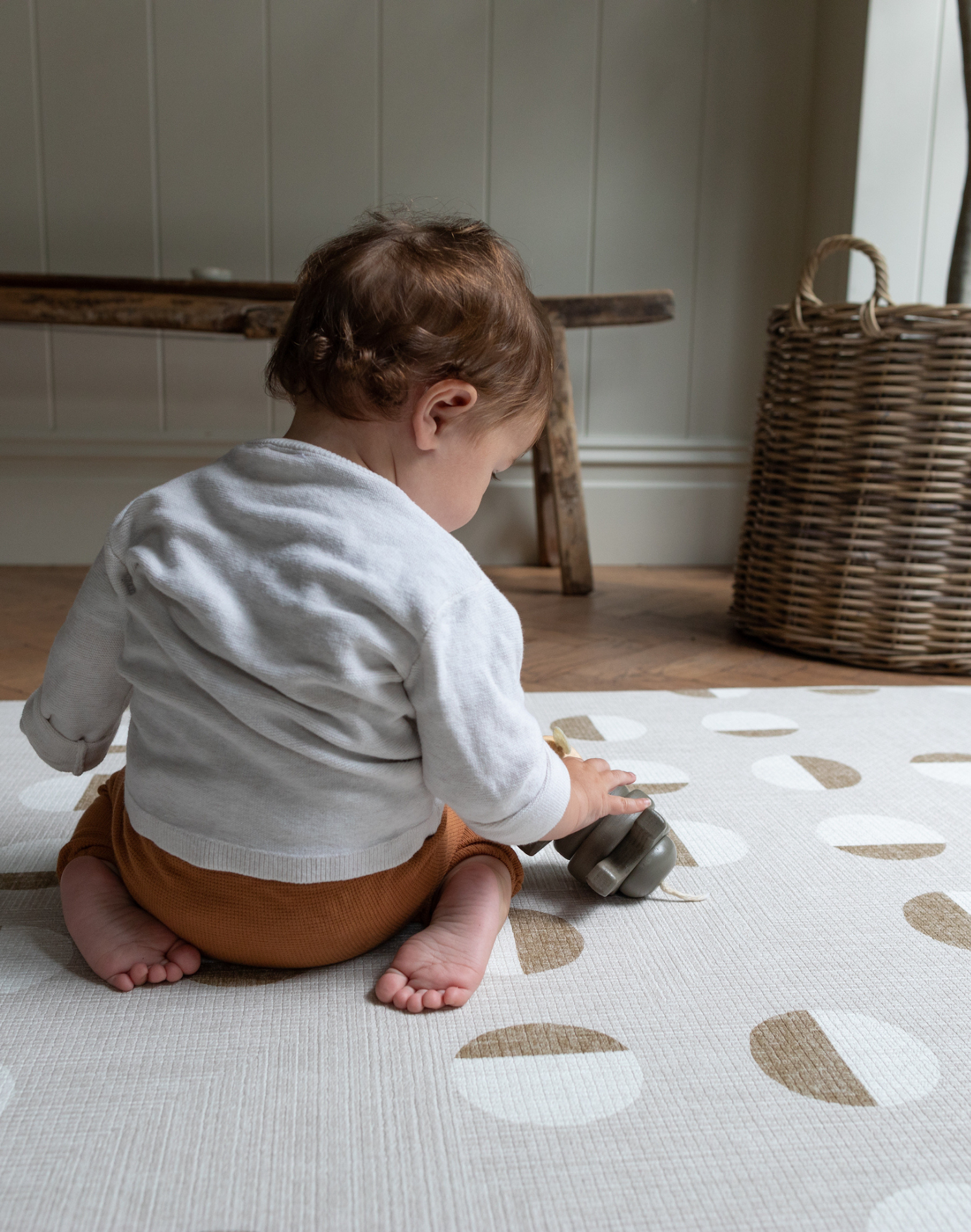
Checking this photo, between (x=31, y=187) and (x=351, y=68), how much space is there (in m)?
0.63

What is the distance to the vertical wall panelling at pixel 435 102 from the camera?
6.29 feet

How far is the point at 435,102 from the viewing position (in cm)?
194

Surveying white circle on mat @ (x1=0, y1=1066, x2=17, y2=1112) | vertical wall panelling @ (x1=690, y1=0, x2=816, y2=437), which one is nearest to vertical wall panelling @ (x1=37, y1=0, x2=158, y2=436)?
vertical wall panelling @ (x1=690, y1=0, x2=816, y2=437)

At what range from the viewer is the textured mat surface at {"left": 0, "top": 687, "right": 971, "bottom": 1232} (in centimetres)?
43

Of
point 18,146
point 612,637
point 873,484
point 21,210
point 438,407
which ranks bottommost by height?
point 612,637

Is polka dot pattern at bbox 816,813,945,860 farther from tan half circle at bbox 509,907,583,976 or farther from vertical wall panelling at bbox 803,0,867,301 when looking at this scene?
vertical wall panelling at bbox 803,0,867,301

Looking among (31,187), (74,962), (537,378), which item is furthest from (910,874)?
(31,187)

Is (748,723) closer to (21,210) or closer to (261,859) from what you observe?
(261,859)

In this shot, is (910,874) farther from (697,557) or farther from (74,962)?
(697,557)

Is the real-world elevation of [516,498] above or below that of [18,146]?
below

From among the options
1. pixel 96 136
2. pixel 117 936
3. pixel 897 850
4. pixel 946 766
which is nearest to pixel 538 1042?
pixel 117 936

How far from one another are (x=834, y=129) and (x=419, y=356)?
5.60 ft

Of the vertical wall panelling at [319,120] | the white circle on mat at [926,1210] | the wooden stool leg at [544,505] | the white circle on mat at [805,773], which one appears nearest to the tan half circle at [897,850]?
the white circle on mat at [805,773]

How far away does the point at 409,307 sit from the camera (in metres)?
0.57
